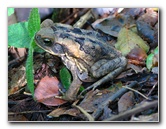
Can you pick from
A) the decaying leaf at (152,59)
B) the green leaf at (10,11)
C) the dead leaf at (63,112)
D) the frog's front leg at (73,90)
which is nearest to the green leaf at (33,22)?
the green leaf at (10,11)

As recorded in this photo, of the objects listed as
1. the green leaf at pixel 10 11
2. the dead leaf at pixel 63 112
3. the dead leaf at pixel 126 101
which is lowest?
the dead leaf at pixel 63 112

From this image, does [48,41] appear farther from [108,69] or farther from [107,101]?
[107,101]

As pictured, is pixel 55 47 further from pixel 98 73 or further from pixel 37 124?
pixel 37 124

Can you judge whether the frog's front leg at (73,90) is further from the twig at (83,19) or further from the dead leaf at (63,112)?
the twig at (83,19)

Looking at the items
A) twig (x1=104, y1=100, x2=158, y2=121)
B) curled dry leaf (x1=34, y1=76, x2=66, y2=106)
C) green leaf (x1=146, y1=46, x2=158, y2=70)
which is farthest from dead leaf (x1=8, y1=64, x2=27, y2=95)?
green leaf (x1=146, y1=46, x2=158, y2=70)

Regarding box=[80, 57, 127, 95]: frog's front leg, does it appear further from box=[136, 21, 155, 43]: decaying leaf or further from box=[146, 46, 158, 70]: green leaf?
box=[136, 21, 155, 43]: decaying leaf
